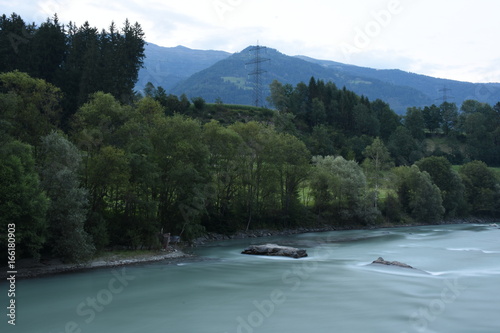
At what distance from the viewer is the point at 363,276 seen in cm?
3042

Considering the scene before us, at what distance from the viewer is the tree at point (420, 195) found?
2942 inches

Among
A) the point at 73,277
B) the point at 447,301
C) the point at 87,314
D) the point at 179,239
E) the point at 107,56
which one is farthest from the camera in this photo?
the point at 107,56

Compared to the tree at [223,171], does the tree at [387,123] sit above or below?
above

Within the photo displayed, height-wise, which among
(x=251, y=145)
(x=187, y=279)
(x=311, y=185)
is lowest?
(x=187, y=279)

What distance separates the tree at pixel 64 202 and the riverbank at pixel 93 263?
725mm

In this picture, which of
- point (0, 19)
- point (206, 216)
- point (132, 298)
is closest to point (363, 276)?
point (132, 298)

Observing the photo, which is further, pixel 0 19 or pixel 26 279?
pixel 0 19

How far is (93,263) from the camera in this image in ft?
106

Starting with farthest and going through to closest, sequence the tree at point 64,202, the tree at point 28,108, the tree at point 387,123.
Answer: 1. the tree at point 387,123
2. the tree at point 28,108
3. the tree at point 64,202

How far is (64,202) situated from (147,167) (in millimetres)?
9072

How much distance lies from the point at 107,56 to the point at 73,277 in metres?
41.6

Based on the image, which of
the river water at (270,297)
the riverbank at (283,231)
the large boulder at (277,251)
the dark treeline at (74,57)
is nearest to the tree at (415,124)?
the riverbank at (283,231)

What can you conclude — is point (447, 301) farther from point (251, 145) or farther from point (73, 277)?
point (251, 145)

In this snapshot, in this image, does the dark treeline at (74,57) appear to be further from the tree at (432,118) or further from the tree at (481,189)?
the tree at (432,118)
